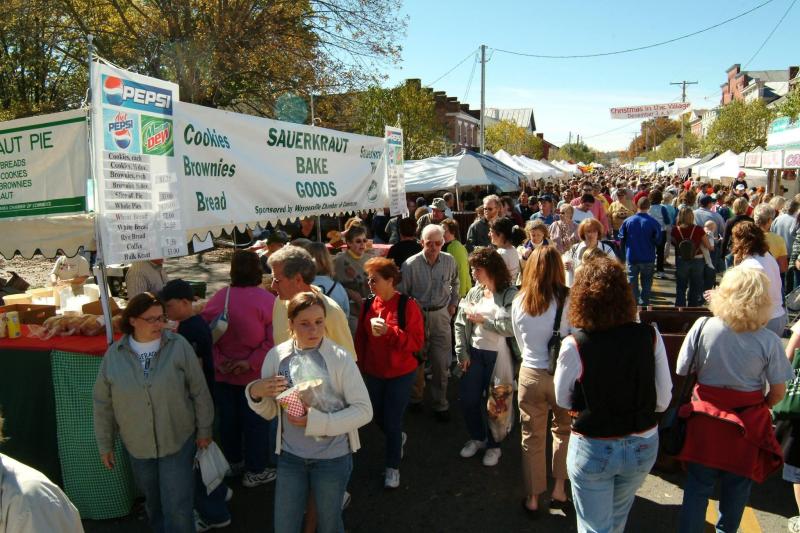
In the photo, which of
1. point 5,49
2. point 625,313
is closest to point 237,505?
point 625,313

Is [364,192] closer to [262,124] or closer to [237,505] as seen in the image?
[262,124]

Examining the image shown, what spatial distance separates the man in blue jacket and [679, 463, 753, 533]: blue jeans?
5732 millimetres

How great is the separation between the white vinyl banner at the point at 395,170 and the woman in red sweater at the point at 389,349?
140 inches

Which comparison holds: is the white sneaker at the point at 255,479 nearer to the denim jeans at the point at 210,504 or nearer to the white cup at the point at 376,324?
the denim jeans at the point at 210,504

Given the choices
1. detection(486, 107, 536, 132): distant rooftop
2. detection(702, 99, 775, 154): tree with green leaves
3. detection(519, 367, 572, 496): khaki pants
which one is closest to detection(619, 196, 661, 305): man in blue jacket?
detection(519, 367, 572, 496): khaki pants

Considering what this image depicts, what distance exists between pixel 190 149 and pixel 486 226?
18.6 ft

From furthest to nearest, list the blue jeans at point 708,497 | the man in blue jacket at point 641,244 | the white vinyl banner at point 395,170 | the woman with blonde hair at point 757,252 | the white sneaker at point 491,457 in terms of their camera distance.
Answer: the man in blue jacket at point 641,244
the white vinyl banner at point 395,170
the woman with blonde hair at point 757,252
the white sneaker at point 491,457
the blue jeans at point 708,497

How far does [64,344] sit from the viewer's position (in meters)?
3.80

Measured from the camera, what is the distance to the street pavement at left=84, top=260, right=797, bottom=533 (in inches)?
142

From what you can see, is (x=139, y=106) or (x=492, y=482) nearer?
(x=139, y=106)

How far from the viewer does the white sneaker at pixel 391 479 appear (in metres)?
4.06

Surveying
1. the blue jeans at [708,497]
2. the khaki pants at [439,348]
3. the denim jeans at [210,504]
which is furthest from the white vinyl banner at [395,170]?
the blue jeans at [708,497]

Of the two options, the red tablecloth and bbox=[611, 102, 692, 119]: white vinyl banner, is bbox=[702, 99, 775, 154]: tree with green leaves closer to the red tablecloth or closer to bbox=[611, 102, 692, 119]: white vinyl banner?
bbox=[611, 102, 692, 119]: white vinyl banner

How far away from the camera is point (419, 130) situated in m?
32.9
